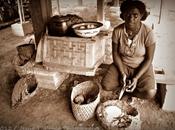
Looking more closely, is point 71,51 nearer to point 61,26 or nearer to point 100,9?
point 61,26

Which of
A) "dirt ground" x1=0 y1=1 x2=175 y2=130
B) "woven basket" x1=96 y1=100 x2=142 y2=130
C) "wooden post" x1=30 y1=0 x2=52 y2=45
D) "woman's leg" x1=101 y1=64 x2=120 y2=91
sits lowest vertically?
"dirt ground" x1=0 y1=1 x2=175 y2=130

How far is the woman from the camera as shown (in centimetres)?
194

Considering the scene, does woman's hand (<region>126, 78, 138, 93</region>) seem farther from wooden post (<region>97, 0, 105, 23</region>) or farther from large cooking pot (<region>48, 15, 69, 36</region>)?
wooden post (<region>97, 0, 105, 23</region>)

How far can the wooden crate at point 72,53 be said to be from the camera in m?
2.38

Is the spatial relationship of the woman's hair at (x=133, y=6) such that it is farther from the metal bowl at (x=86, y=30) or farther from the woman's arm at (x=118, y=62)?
the metal bowl at (x=86, y=30)

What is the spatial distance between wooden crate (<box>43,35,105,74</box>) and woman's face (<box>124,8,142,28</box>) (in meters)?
0.52

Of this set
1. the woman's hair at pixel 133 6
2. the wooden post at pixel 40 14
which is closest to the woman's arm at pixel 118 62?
the woman's hair at pixel 133 6

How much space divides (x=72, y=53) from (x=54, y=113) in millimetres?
706

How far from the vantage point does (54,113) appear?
2.37 m

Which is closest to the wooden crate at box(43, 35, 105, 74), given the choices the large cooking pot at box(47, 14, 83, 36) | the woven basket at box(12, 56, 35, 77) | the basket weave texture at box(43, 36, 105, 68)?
the basket weave texture at box(43, 36, 105, 68)

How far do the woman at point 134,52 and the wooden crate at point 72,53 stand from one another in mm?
277

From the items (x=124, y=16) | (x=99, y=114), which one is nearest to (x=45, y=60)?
(x=99, y=114)

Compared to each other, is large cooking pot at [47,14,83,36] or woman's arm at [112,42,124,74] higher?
large cooking pot at [47,14,83,36]

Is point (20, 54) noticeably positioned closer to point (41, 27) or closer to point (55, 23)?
point (41, 27)
